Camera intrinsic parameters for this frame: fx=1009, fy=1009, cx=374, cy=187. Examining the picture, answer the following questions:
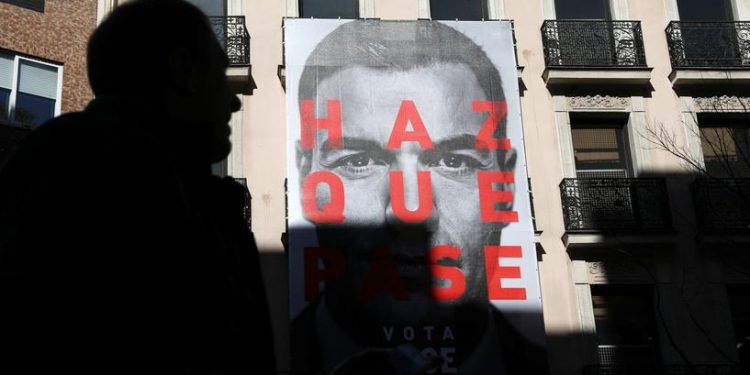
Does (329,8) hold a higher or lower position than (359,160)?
higher

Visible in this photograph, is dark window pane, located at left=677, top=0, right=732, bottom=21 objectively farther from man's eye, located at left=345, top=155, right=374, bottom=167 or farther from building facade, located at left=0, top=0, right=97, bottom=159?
building facade, located at left=0, top=0, right=97, bottom=159

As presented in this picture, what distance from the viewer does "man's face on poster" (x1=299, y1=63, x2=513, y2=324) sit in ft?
50.4

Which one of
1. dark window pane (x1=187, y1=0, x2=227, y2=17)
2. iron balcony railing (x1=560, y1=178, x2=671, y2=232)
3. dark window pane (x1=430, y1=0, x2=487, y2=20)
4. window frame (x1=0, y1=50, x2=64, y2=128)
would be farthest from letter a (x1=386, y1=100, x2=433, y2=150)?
Result: window frame (x1=0, y1=50, x2=64, y2=128)

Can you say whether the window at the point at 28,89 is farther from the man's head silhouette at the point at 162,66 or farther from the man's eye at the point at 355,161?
the man's head silhouette at the point at 162,66

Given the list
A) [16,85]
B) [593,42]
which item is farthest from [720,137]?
[16,85]

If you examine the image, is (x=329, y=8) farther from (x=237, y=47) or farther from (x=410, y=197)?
(x=410, y=197)

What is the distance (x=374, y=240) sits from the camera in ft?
51.5

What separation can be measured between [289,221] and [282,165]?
132 cm

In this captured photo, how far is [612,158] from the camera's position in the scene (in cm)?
1738

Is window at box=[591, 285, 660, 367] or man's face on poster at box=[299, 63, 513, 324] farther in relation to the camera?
window at box=[591, 285, 660, 367]

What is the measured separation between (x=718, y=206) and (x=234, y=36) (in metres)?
8.53

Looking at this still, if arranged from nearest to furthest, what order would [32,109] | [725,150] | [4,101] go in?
1. [4,101]
2. [32,109]
3. [725,150]

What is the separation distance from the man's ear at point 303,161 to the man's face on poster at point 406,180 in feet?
0.05

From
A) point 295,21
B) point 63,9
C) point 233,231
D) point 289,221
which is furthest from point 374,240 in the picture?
point 233,231
